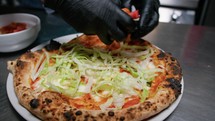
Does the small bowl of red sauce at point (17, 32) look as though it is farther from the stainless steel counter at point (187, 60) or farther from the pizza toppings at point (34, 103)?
the pizza toppings at point (34, 103)

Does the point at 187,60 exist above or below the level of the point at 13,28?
below

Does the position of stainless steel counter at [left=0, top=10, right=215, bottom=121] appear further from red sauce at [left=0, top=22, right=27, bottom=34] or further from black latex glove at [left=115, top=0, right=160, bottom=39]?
black latex glove at [left=115, top=0, right=160, bottom=39]

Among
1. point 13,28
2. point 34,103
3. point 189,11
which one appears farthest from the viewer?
point 189,11

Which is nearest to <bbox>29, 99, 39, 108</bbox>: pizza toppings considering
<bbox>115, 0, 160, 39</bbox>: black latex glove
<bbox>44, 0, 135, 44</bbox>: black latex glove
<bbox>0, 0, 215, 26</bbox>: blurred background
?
<bbox>44, 0, 135, 44</bbox>: black latex glove

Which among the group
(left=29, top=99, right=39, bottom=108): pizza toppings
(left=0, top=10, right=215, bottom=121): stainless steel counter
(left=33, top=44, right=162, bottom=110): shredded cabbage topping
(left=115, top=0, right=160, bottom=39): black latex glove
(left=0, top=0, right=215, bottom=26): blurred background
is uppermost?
(left=115, top=0, right=160, bottom=39): black latex glove

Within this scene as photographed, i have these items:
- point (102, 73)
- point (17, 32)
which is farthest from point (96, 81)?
point (17, 32)

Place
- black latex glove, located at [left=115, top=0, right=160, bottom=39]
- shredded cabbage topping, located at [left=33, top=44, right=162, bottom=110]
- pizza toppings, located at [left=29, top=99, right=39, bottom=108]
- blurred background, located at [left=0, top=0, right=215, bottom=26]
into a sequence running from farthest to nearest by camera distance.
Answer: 1. blurred background, located at [left=0, top=0, right=215, bottom=26]
2. black latex glove, located at [left=115, top=0, right=160, bottom=39]
3. shredded cabbage topping, located at [left=33, top=44, right=162, bottom=110]
4. pizza toppings, located at [left=29, top=99, right=39, bottom=108]

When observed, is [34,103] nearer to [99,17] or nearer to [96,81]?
[96,81]
